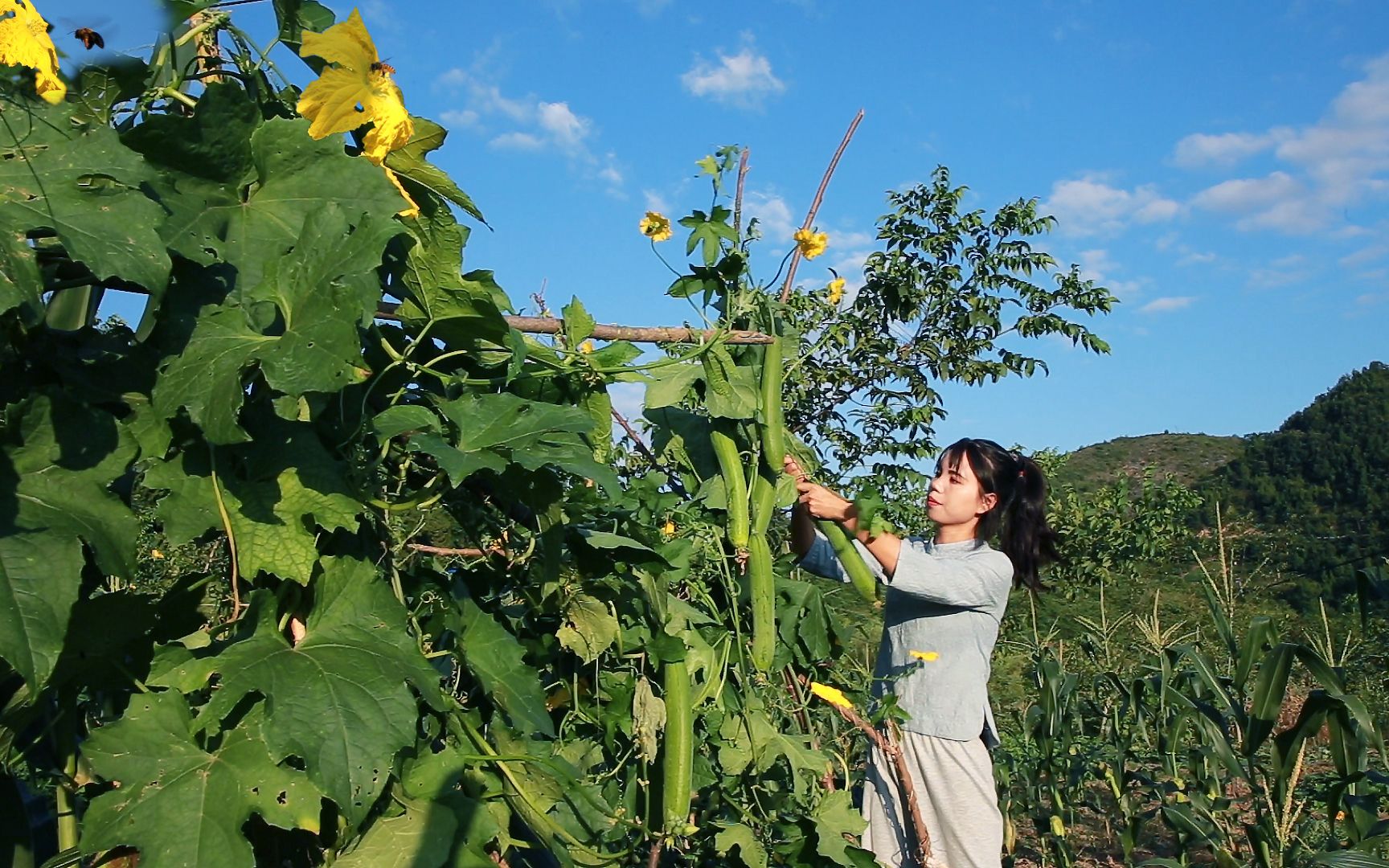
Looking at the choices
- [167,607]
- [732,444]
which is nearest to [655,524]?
[732,444]

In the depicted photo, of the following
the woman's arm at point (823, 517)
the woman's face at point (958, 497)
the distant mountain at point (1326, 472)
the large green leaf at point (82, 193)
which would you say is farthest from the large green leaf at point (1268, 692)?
the distant mountain at point (1326, 472)

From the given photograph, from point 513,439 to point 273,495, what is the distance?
0.99 feet

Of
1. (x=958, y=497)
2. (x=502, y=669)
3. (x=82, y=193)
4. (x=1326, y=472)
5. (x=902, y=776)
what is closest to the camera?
(x=82, y=193)

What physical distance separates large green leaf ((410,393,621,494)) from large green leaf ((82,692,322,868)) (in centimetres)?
39

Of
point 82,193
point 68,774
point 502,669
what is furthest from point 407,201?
point 68,774

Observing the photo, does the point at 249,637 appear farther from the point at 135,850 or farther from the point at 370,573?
the point at 135,850

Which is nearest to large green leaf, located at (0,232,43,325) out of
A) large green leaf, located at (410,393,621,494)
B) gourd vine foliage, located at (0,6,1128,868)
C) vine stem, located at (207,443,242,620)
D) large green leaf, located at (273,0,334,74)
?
gourd vine foliage, located at (0,6,1128,868)

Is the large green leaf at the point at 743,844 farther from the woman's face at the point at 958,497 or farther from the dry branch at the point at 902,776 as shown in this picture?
the woman's face at the point at 958,497

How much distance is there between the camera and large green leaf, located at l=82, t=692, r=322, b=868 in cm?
126

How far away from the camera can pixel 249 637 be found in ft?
4.56

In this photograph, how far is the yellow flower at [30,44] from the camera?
1.22 meters

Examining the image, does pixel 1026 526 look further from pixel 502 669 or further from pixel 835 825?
pixel 502 669

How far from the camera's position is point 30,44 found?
124cm

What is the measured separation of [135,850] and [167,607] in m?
0.30
